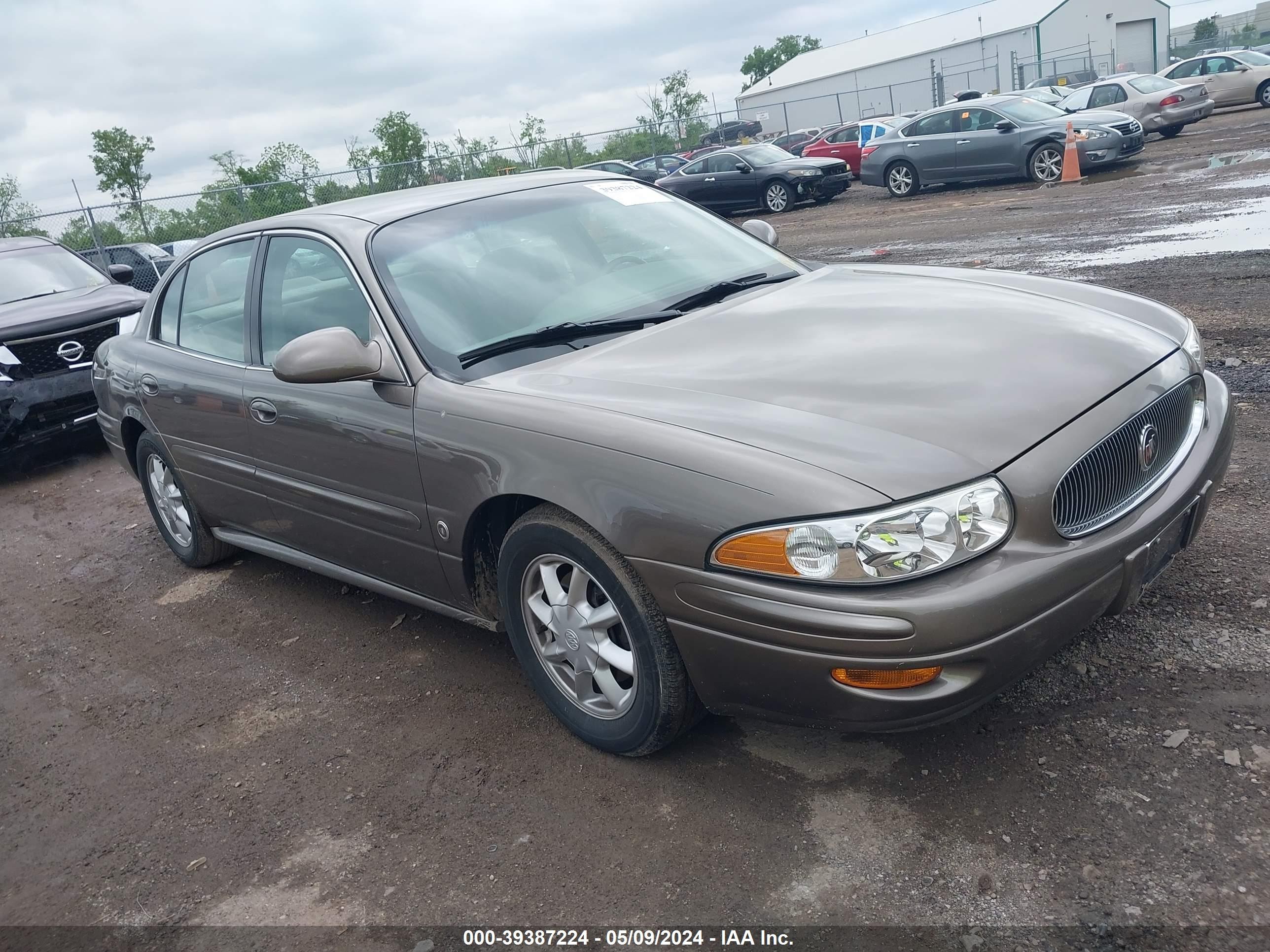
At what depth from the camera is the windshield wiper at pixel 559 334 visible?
131 inches

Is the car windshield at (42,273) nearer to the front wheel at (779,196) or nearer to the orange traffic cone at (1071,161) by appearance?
the front wheel at (779,196)

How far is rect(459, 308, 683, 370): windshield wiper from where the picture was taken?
334 cm

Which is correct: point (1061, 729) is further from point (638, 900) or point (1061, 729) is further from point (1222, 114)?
point (1222, 114)

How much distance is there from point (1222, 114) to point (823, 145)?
406 inches

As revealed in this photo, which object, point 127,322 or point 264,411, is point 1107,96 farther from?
point 264,411

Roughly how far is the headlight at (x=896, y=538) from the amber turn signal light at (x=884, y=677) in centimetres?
21

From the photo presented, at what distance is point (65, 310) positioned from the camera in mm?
7902

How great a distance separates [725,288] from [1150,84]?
2327cm

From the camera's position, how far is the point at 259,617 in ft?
15.1

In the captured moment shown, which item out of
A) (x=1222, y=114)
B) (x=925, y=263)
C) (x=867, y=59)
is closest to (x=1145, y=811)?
(x=925, y=263)

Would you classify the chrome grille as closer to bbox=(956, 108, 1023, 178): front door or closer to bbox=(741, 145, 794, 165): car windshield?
bbox=(956, 108, 1023, 178): front door

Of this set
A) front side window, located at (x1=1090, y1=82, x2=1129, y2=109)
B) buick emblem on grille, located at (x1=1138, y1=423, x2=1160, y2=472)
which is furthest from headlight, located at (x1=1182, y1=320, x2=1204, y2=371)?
front side window, located at (x1=1090, y1=82, x2=1129, y2=109)

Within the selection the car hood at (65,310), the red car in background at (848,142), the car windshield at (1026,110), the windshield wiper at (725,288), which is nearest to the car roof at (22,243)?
the car hood at (65,310)

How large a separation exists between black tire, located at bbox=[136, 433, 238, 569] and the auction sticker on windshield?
7.74ft
